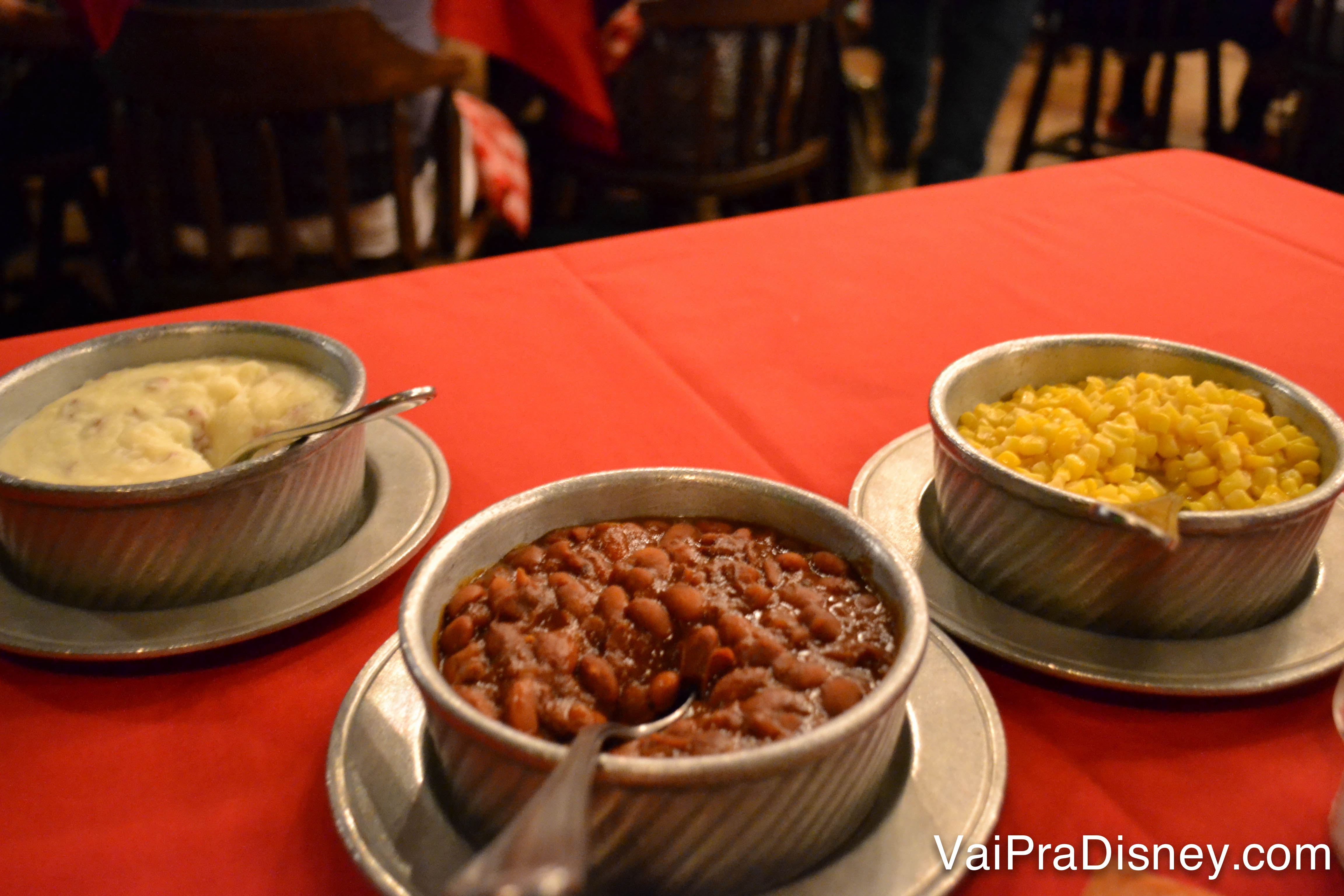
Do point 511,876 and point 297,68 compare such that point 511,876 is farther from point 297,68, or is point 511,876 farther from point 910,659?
point 297,68

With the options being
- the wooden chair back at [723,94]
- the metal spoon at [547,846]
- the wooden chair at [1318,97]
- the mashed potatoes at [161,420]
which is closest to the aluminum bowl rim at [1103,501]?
the metal spoon at [547,846]

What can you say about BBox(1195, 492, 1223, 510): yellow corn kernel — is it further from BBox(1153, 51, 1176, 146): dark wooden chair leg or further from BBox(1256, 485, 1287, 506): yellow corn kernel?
BBox(1153, 51, 1176, 146): dark wooden chair leg

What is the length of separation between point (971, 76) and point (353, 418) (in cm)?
297

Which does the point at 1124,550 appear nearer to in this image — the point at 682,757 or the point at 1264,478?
the point at 1264,478

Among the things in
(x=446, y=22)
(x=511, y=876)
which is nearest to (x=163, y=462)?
(x=511, y=876)

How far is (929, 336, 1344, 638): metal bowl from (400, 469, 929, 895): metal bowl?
12 cm

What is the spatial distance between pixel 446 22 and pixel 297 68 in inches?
34.1

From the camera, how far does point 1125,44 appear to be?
11.5 ft

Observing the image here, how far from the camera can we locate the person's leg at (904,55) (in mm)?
3367

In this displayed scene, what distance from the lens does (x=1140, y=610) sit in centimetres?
65

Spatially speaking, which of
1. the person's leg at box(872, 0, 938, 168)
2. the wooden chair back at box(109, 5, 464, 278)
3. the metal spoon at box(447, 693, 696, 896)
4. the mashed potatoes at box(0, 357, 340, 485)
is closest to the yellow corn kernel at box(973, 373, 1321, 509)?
the metal spoon at box(447, 693, 696, 896)

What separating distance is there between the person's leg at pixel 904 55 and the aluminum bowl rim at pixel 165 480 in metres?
3.03

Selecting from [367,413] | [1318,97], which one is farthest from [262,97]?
[1318,97]

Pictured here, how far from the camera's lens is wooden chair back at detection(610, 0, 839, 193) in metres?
2.20
